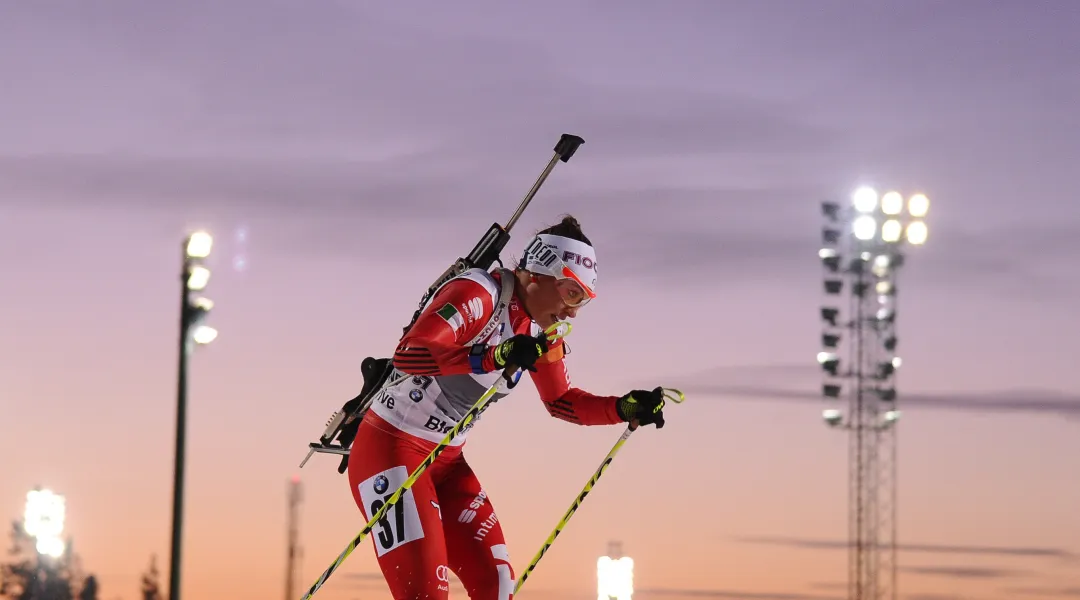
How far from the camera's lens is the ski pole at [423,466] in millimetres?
8250

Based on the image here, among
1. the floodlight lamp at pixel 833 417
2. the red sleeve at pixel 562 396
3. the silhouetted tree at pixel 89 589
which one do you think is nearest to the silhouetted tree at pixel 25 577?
Result: the silhouetted tree at pixel 89 589

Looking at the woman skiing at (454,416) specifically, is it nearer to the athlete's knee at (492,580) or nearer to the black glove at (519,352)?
the athlete's knee at (492,580)

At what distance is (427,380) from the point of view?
8539 mm

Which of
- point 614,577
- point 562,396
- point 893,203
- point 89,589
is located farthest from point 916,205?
point 89,589

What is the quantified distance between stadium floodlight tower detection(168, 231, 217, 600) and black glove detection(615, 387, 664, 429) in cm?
859

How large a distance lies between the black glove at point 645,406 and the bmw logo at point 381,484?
4.22 ft

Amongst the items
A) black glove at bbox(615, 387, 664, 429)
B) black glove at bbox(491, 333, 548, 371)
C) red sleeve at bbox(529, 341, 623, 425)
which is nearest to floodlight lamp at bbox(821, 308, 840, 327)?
red sleeve at bbox(529, 341, 623, 425)

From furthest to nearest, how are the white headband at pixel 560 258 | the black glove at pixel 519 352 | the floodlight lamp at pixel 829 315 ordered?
the floodlight lamp at pixel 829 315 < the white headband at pixel 560 258 < the black glove at pixel 519 352

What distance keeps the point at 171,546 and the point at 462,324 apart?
30.3 feet

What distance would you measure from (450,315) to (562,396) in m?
1.17

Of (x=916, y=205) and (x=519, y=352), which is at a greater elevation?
(x=916, y=205)

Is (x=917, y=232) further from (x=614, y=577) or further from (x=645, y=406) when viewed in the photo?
(x=645, y=406)

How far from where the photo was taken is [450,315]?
8195 mm

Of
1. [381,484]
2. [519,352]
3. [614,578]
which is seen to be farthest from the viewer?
[614,578]
